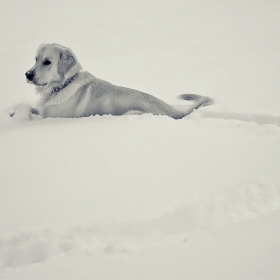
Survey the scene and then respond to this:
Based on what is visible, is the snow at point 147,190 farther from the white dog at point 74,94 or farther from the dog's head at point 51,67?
the dog's head at point 51,67

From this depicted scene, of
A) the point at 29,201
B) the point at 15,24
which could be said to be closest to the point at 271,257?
the point at 29,201

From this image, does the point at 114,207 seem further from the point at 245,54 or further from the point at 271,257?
the point at 245,54

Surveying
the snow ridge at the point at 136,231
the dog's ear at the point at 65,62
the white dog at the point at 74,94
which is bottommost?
the snow ridge at the point at 136,231

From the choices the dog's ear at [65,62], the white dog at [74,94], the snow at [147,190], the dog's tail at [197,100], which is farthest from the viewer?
the dog's tail at [197,100]

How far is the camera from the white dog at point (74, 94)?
319 cm

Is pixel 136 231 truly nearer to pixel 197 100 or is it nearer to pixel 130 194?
pixel 130 194

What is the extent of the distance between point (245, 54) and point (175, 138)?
3.89m

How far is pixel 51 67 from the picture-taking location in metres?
3.26

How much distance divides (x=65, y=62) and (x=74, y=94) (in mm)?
297

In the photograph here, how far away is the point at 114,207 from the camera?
6.00 feet

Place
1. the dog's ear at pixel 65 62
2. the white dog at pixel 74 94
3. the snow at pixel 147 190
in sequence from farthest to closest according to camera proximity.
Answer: the dog's ear at pixel 65 62 → the white dog at pixel 74 94 → the snow at pixel 147 190

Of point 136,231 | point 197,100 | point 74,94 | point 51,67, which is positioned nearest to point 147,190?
point 136,231

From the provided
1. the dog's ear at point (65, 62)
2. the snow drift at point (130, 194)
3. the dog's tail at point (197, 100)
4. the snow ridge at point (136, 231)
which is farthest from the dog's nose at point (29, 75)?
the snow ridge at point (136, 231)

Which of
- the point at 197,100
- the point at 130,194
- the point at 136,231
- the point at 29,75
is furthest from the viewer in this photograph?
the point at 197,100
